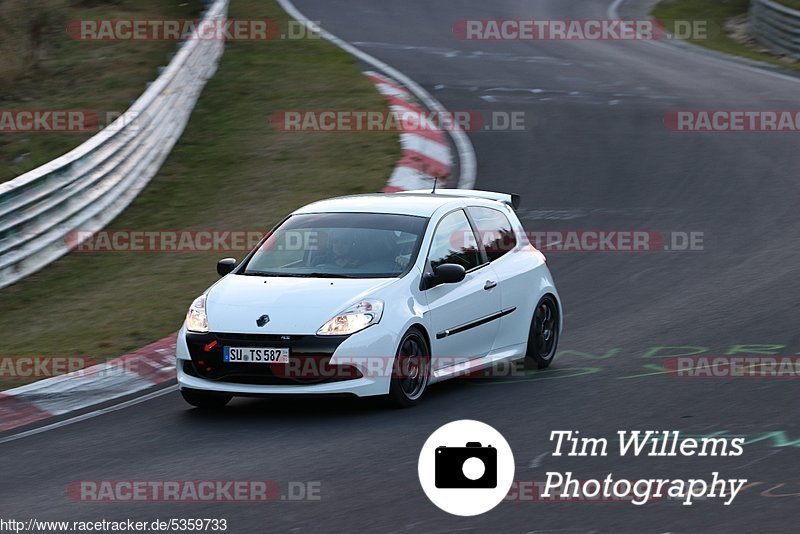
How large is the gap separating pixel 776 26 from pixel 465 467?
2425cm

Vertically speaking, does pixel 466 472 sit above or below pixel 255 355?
below

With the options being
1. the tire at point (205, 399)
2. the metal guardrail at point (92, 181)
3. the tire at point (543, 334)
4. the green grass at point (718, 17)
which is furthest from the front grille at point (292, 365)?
the green grass at point (718, 17)

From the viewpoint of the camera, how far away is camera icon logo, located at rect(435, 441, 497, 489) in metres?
7.11

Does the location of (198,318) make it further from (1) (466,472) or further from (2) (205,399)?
(1) (466,472)

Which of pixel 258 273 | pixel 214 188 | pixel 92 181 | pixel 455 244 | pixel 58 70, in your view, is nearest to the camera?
pixel 258 273

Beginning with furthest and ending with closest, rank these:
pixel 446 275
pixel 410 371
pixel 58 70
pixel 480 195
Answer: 1. pixel 58 70
2. pixel 480 195
3. pixel 446 275
4. pixel 410 371

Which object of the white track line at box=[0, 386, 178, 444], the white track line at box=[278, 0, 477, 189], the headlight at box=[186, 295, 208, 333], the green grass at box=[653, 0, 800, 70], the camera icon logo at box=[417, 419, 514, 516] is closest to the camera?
the camera icon logo at box=[417, 419, 514, 516]

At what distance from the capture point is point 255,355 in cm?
897

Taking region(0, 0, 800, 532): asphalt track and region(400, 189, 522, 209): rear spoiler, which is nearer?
region(0, 0, 800, 532): asphalt track

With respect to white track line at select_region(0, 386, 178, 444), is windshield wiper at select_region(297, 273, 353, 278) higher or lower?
higher

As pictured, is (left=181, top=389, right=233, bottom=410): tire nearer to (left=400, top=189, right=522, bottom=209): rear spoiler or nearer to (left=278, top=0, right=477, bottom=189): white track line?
(left=400, top=189, right=522, bottom=209): rear spoiler

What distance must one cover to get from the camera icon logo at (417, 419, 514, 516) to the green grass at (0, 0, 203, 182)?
12037mm

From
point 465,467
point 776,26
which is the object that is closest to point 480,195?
point 465,467

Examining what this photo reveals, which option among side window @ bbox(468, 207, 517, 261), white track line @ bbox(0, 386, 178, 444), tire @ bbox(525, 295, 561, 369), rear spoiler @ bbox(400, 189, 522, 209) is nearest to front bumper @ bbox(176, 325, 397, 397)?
white track line @ bbox(0, 386, 178, 444)
